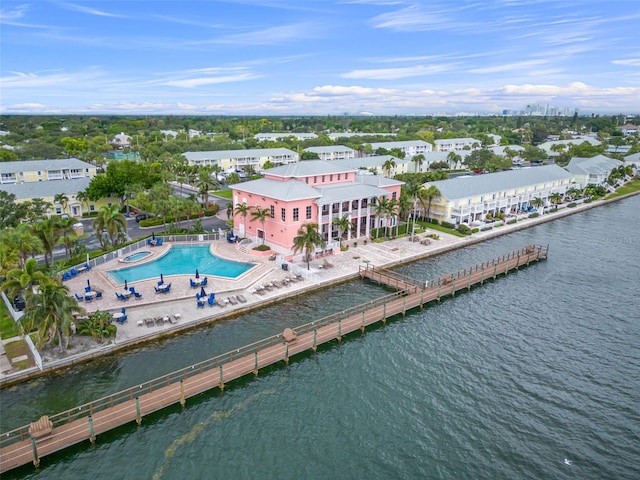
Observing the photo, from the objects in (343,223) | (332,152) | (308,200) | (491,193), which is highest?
(332,152)

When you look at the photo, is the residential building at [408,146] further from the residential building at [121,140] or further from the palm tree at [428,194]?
the residential building at [121,140]

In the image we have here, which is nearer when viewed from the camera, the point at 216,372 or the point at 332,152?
the point at 216,372

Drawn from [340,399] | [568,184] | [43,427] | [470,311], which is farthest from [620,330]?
[568,184]

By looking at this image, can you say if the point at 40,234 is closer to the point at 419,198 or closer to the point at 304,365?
the point at 304,365

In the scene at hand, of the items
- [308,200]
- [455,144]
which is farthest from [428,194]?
[455,144]

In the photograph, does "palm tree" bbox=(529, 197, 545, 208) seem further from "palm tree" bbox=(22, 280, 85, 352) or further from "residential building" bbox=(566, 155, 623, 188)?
"palm tree" bbox=(22, 280, 85, 352)

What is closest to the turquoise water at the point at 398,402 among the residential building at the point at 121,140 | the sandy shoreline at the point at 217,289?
the sandy shoreline at the point at 217,289

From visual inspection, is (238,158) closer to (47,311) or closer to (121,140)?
(121,140)

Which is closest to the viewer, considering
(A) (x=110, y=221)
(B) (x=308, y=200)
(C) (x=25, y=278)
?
(C) (x=25, y=278)
